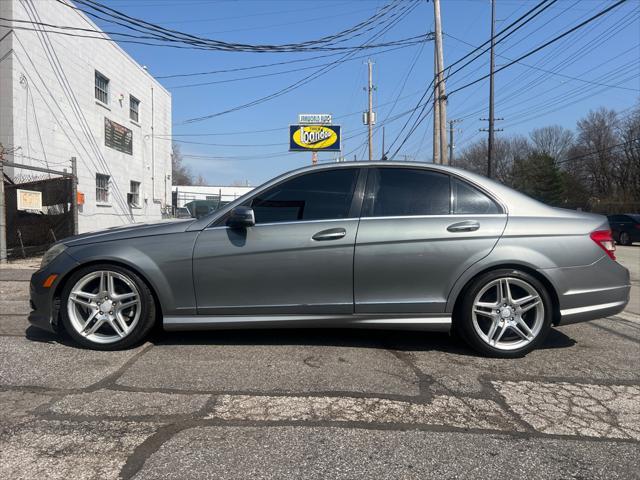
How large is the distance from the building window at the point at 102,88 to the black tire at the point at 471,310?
17.4 m

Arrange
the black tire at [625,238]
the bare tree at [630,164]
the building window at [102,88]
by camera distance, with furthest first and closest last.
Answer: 1. the bare tree at [630,164]
2. the black tire at [625,238]
3. the building window at [102,88]

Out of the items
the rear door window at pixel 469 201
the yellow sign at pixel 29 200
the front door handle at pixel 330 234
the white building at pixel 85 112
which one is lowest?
the front door handle at pixel 330 234

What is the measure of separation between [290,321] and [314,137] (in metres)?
23.1

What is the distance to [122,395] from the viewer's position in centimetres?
324

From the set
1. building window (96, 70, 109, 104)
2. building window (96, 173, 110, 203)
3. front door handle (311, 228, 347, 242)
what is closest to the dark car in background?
building window (96, 173, 110, 203)

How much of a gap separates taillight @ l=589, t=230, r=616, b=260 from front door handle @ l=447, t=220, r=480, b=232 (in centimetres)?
99

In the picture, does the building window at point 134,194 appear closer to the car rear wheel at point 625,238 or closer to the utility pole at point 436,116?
the utility pole at point 436,116

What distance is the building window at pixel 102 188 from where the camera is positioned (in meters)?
17.9

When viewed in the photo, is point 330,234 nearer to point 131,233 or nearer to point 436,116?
point 131,233

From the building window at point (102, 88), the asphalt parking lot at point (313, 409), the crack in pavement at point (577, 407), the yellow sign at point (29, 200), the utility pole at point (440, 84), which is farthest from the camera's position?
the building window at point (102, 88)

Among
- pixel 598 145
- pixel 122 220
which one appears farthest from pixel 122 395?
pixel 598 145

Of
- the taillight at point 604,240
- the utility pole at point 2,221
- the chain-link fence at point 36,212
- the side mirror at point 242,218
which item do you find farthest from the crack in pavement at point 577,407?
the chain-link fence at point 36,212

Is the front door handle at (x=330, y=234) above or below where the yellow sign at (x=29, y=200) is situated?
below

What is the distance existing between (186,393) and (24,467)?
3.47 feet
